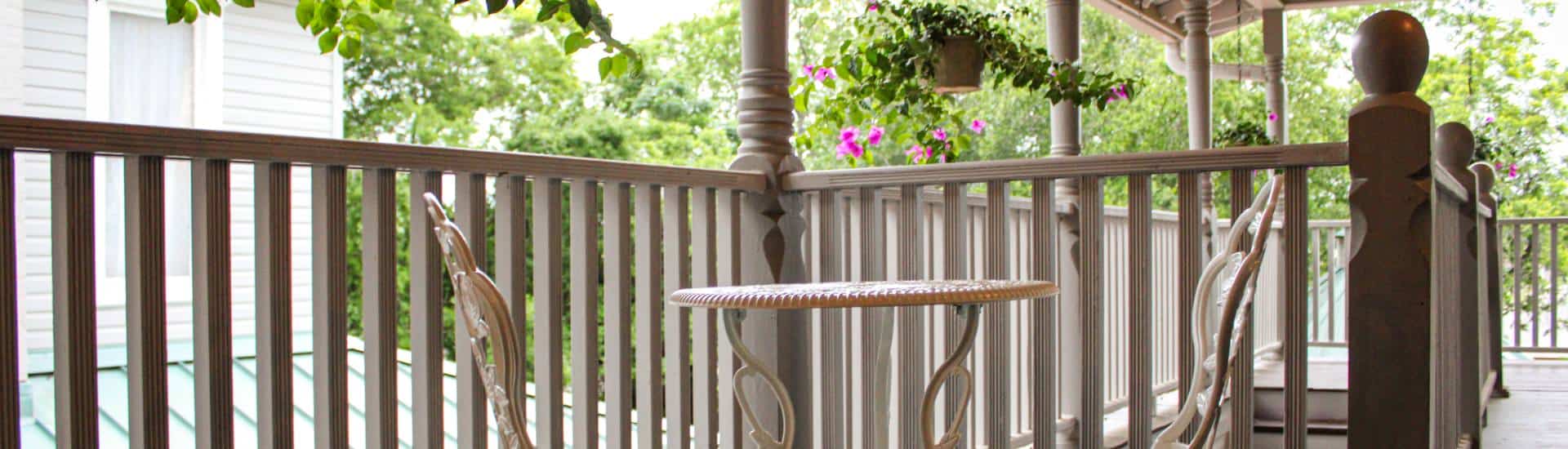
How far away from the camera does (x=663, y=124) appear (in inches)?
629

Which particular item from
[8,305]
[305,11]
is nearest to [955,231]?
[305,11]

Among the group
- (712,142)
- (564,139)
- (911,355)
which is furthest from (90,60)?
(712,142)

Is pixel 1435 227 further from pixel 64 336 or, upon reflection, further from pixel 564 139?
pixel 564 139

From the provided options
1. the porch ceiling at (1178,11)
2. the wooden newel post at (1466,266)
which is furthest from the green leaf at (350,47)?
the porch ceiling at (1178,11)

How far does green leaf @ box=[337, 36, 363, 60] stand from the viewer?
7.70ft

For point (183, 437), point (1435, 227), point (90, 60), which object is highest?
point (90, 60)

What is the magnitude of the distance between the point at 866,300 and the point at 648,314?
977 mm

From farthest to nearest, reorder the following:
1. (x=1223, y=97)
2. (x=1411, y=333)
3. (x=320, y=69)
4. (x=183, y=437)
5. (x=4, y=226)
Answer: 1. (x=1223, y=97)
2. (x=320, y=69)
3. (x=183, y=437)
4. (x=1411, y=333)
5. (x=4, y=226)

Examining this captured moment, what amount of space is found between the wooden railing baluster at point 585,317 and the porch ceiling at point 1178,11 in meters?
3.74

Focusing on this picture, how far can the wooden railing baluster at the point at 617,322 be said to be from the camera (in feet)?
7.91

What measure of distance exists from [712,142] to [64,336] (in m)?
15.0

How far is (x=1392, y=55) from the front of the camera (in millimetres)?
1998

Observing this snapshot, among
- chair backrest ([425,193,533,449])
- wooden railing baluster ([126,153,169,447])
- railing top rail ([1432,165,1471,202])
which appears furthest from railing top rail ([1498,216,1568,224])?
wooden railing baluster ([126,153,169,447])

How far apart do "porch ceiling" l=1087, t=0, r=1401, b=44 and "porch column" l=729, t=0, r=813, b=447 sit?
9.89ft
